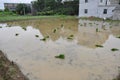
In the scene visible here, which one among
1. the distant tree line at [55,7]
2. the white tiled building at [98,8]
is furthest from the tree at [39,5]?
the white tiled building at [98,8]

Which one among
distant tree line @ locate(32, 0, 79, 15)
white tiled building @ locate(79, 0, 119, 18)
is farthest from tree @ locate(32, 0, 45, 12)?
white tiled building @ locate(79, 0, 119, 18)

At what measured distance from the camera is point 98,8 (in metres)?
25.8

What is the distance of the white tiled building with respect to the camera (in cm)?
2444

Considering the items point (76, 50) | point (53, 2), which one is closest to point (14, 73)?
point (76, 50)

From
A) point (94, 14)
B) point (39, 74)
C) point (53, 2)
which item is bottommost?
point (39, 74)

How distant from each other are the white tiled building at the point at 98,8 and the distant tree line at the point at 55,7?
340 cm

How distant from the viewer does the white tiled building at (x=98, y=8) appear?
24.4 m

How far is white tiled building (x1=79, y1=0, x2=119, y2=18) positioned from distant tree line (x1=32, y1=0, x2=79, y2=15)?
11.2 ft

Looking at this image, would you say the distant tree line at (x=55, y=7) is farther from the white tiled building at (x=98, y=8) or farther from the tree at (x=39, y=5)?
the white tiled building at (x=98, y=8)

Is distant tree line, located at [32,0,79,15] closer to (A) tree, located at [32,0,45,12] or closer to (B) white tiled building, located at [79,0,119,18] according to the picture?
(A) tree, located at [32,0,45,12]

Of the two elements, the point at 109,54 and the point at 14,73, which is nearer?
the point at 14,73

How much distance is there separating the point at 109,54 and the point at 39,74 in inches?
138

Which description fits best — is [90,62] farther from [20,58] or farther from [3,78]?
[3,78]

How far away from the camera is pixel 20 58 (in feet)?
22.5
